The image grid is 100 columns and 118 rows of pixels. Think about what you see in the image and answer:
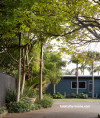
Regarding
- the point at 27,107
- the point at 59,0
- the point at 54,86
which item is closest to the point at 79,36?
the point at 59,0

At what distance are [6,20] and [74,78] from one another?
22213mm

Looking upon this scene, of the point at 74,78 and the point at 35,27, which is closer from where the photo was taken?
the point at 35,27

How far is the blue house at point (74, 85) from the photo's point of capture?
3083cm

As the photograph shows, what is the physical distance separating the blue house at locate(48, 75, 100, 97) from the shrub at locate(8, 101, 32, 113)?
17872mm

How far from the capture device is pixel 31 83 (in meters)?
18.6

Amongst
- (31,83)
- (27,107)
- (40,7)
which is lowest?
(27,107)

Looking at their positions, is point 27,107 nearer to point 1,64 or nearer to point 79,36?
point 79,36

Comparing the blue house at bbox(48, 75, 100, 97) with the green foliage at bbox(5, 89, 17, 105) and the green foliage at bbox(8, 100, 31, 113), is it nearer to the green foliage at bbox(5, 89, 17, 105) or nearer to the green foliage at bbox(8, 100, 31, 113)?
the green foliage at bbox(5, 89, 17, 105)

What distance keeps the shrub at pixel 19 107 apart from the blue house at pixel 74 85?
17872 mm

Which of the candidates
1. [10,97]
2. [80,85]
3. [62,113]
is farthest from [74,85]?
[62,113]

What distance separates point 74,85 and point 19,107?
19661mm

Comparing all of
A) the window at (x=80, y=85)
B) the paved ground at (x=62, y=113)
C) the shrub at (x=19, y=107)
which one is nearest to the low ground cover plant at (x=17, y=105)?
the shrub at (x=19, y=107)

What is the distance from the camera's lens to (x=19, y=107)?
1243 cm

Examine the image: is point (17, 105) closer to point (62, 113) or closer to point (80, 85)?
point (62, 113)
